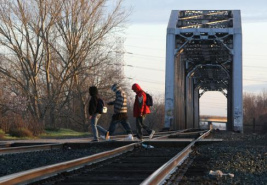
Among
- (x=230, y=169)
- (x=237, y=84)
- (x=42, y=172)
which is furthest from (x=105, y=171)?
(x=237, y=84)

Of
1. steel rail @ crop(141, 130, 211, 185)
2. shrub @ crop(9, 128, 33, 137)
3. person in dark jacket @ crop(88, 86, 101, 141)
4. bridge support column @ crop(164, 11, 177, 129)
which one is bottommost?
shrub @ crop(9, 128, 33, 137)

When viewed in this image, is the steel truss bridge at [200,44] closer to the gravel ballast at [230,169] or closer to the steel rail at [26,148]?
the steel rail at [26,148]

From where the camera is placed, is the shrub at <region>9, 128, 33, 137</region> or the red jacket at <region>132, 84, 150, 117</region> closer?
the red jacket at <region>132, 84, 150, 117</region>

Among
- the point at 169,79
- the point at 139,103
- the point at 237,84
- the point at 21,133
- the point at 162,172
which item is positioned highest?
the point at 169,79

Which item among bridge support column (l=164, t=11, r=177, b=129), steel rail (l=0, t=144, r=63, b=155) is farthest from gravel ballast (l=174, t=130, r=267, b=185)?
bridge support column (l=164, t=11, r=177, b=129)

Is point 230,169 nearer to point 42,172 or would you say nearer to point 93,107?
point 42,172

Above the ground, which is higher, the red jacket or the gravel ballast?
the red jacket

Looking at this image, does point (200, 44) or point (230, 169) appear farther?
point (200, 44)

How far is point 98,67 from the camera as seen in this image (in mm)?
37625

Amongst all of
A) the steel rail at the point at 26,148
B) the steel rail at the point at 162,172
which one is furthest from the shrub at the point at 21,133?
the steel rail at the point at 162,172

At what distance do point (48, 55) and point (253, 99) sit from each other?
8605cm

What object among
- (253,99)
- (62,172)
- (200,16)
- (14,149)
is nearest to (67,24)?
(200,16)

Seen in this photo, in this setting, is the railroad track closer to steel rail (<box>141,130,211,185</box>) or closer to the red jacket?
steel rail (<box>141,130,211,185</box>)

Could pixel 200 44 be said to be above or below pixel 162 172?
above
